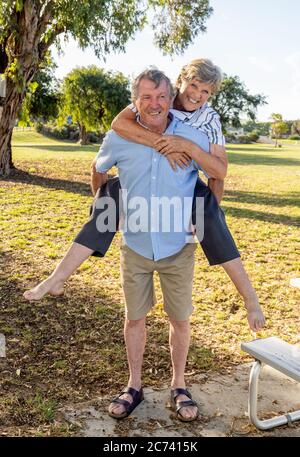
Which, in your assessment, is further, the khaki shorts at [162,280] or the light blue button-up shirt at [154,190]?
the khaki shorts at [162,280]

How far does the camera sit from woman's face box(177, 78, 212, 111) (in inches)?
108

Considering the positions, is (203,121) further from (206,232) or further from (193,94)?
(206,232)

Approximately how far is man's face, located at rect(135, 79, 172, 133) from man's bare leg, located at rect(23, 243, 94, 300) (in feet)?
2.41

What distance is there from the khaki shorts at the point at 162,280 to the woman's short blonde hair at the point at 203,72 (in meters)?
0.85

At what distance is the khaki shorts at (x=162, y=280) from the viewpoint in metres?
2.95

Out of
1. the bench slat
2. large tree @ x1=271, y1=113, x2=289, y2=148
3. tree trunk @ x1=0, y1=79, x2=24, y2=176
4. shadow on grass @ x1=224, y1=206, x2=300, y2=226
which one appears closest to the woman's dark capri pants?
the bench slat

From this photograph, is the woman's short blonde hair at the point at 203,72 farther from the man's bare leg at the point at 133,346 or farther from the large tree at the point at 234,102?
the large tree at the point at 234,102

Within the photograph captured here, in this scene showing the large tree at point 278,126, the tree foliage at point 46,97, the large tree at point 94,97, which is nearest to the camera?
the tree foliage at point 46,97

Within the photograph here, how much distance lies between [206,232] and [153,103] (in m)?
0.70

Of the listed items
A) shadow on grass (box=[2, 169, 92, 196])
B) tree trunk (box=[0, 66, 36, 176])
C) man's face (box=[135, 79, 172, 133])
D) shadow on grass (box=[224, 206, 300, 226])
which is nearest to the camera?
man's face (box=[135, 79, 172, 133])

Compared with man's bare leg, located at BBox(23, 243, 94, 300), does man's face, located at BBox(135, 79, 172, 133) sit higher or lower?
higher

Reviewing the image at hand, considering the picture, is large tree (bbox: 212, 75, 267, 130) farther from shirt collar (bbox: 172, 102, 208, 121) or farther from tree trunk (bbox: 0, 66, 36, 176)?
shirt collar (bbox: 172, 102, 208, 121)

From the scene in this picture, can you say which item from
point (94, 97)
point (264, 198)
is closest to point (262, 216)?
point (264, 198)

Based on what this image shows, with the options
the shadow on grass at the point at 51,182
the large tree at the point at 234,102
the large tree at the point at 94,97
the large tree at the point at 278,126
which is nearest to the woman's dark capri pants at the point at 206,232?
the shadow on grass at the point at 51,182
